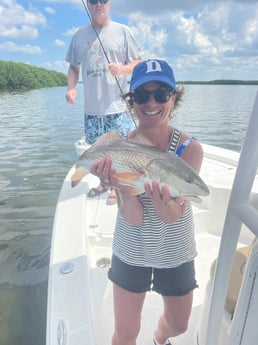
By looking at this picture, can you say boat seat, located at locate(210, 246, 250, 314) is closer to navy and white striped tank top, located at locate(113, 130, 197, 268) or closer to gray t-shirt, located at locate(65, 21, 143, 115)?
navy and white striped tank top, located at locate(113, 130, 197, 268)

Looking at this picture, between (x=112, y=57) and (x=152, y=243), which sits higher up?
(x=112, y=57)

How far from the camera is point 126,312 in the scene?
1.72m

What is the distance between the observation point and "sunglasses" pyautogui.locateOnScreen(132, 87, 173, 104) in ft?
5.47

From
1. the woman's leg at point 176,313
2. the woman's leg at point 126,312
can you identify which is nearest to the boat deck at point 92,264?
the woman's leg at point 126,312

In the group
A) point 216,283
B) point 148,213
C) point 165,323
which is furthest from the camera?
point 165,323

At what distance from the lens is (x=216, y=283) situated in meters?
1.24

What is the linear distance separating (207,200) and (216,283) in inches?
94.0

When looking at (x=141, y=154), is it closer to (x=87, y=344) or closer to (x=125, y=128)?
(x=87, y=344)

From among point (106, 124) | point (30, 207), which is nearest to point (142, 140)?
point (106, 124)

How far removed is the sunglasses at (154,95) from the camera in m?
1.67

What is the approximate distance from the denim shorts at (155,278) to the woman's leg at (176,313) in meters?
0.04

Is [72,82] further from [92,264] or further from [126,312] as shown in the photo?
[126,312]

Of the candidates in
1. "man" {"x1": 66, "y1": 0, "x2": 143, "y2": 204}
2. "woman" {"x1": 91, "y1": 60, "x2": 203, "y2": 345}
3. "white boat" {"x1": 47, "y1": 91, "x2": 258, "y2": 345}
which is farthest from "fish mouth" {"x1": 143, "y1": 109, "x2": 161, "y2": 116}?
"man" {"x1": 66, "y1": 0, "x2": 143, "y2": 204}

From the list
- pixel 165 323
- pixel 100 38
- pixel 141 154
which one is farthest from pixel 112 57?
pixel 165 323
